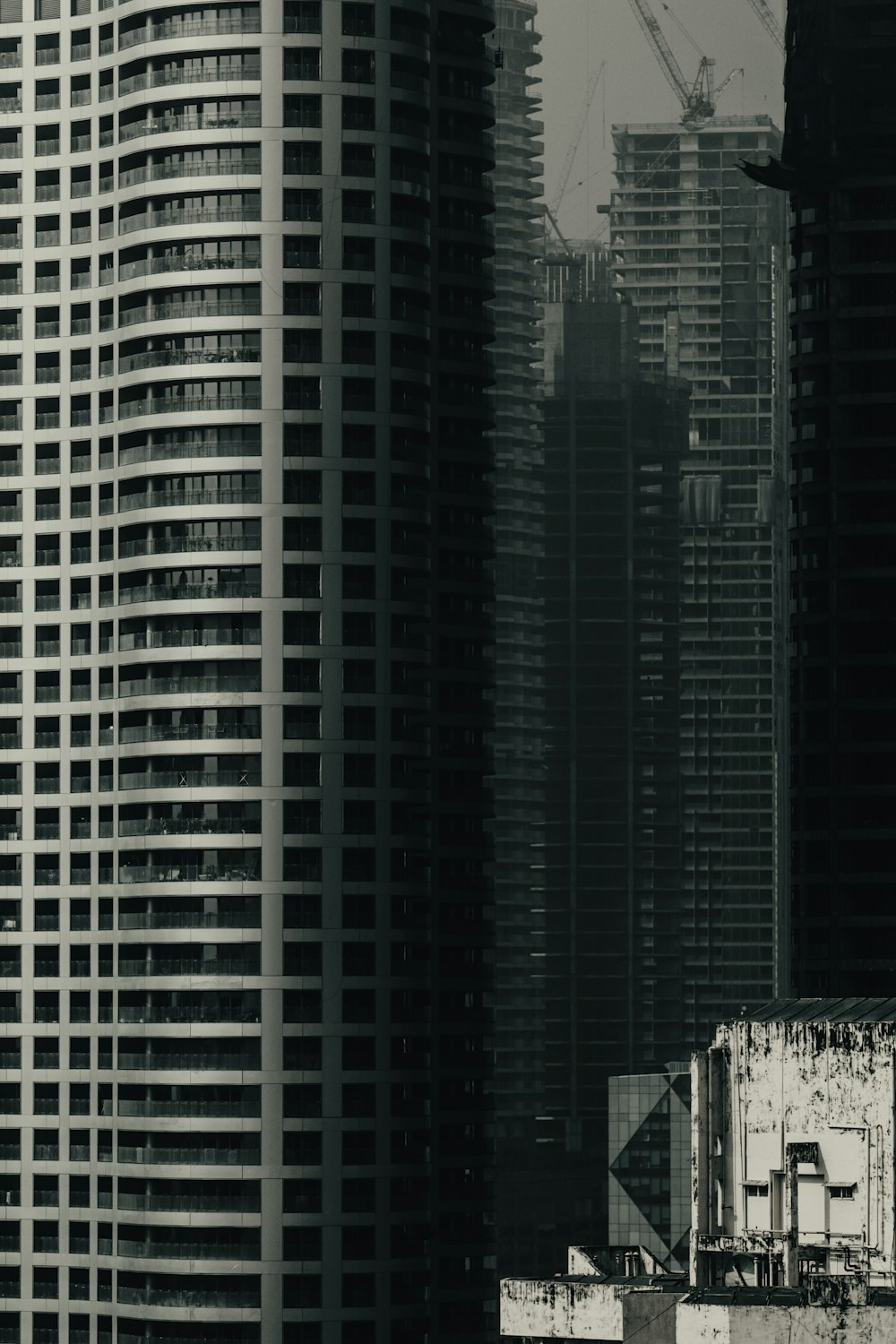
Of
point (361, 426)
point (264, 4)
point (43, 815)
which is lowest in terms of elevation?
point (43, 815)

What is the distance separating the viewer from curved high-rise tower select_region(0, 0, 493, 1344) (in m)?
143

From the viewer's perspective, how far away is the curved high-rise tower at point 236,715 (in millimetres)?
143000

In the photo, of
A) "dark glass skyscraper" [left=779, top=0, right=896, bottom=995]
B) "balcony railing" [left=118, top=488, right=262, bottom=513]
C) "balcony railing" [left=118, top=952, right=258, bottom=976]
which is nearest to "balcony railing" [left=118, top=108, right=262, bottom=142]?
"balcony railing" [left=118, top=488, right=262, bottom=513]

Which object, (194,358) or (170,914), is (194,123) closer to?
(194,358)

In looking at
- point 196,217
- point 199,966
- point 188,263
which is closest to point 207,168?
point 196,217

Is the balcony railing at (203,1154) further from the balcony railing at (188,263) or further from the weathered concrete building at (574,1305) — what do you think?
the weathered concrete building at (574,1305)

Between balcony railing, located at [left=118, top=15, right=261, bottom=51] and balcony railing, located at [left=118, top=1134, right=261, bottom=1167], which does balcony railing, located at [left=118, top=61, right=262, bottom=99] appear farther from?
balcony railing, located at [left=118, top=1134, right=261, bottom=1167]

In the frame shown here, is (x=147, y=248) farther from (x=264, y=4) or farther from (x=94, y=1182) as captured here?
(x=94, y=1182)

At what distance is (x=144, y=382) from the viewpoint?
150 metres

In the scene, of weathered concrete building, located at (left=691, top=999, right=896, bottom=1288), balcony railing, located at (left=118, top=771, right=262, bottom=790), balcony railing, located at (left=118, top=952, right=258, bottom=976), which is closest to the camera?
weathered concrete building, located at (left=691, top=999, right=896, bottom=1288)

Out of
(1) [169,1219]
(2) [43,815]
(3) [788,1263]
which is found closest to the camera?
(3) [788,1263]

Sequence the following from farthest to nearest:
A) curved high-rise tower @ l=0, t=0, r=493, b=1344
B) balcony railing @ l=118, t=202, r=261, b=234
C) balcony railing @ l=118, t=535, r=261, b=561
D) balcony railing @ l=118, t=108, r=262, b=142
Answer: balcony railing @ l=118, t=108, r=262, b=142, balcony railing @ l=118, t=202, r=261, b=234, balcony railing @ l=118, t=535, r=261, b=561, curved high-rise tower @ l=0, t=0, r=493, b=1344

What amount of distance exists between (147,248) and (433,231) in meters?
16.6

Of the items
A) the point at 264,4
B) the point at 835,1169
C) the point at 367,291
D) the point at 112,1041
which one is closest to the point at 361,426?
the point at 367,291
